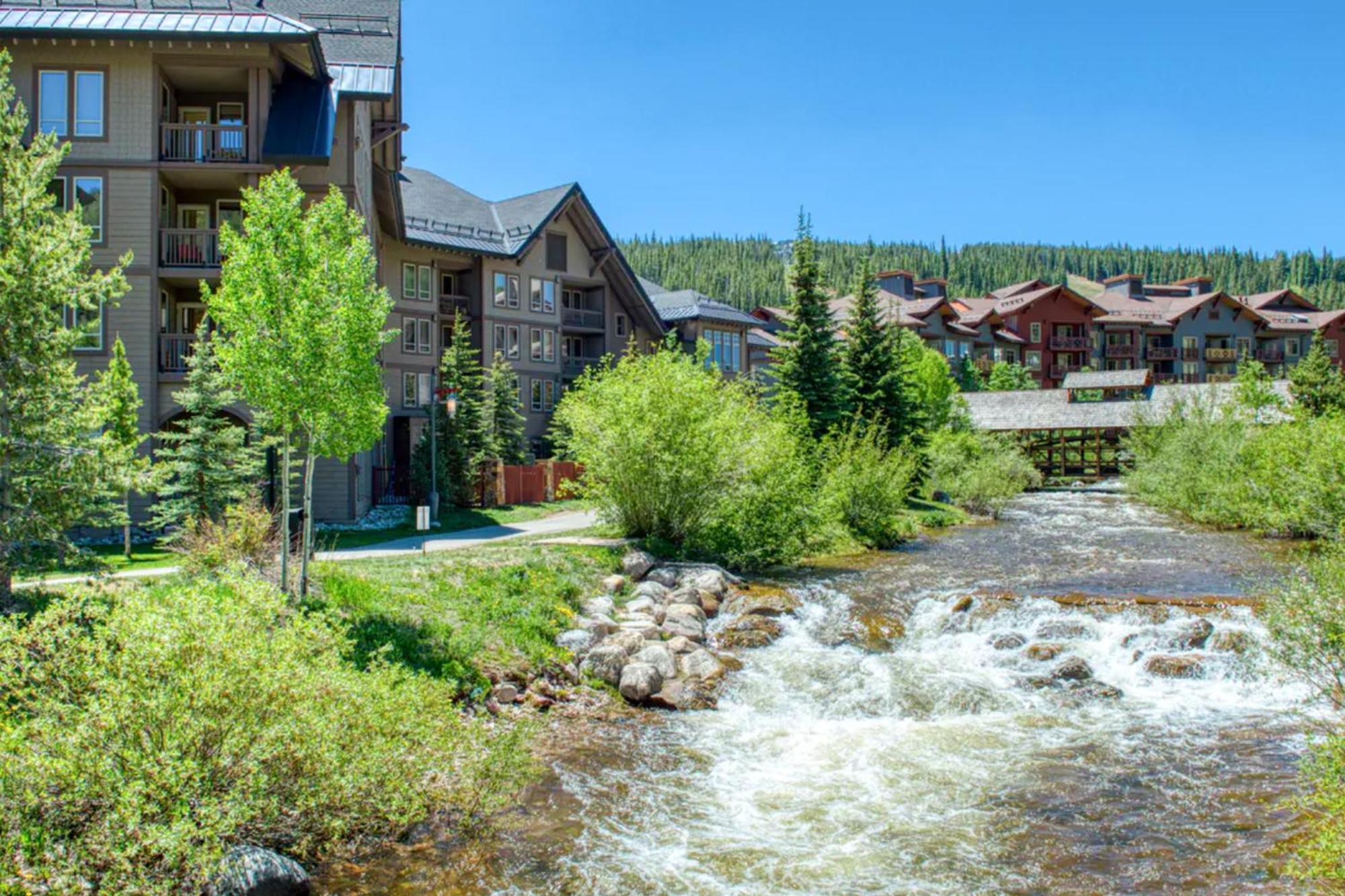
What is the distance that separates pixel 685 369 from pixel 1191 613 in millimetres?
Result: 11547

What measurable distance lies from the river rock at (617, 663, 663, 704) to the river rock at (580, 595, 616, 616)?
3.13 meters

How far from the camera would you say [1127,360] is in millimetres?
86125

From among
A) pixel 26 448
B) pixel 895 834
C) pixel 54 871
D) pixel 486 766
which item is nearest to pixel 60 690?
pixel 54 871

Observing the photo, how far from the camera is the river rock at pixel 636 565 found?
65.1ft

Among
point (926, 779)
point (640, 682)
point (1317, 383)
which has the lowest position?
point (926, 779)

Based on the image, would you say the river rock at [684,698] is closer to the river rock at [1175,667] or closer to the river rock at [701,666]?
the river rock at [701,666]

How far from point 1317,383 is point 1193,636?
1610 inches

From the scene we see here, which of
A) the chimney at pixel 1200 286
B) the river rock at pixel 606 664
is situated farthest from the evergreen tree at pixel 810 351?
the chimney at pixel 1200 286

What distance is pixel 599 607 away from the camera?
1723cm

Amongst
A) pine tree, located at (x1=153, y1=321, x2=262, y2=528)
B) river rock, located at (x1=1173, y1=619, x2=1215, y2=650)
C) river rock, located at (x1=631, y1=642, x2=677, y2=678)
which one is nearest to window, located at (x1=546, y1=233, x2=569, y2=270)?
pine tree, located at (x1=153, y1=321, x2=262, y2=528)

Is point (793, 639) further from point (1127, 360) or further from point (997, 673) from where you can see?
point (1127, 360)

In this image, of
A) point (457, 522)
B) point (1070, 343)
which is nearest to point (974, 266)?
point (1070, 343)

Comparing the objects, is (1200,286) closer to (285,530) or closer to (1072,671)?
(1072,671)

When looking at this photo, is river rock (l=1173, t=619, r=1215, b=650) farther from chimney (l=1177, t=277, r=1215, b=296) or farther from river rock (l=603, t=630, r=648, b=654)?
chimney (l=1177, t=277, r=1215, b=296)
